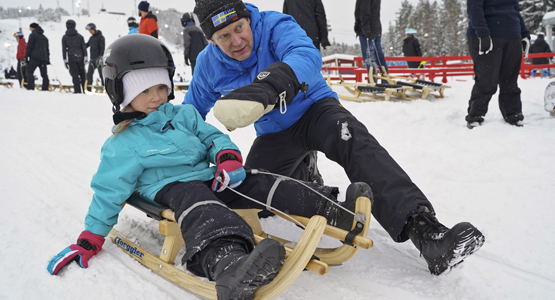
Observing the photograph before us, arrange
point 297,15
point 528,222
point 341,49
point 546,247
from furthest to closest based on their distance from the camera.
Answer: point 341,49, point 297,15, point 528,222, point 546,247

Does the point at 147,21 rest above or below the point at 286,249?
above

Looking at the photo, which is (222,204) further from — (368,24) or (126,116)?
(368,24)

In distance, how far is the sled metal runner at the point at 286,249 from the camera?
4.09ft

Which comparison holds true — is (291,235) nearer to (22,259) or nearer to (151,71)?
(151,71)

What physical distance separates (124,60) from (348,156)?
4.44ft

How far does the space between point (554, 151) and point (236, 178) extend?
2.96 meters

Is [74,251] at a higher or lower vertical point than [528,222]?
higher

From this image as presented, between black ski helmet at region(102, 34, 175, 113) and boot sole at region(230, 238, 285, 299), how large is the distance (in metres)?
1.28

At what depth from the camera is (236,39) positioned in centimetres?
202

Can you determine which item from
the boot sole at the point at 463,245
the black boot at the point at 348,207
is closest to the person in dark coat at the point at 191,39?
the black boot at the point at 348,207

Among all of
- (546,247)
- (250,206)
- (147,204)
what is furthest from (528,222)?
(147,204)

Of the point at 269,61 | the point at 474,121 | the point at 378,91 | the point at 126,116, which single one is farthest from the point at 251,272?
the point at 378,91

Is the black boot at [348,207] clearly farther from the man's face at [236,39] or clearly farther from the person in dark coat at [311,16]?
the person in dark coat at [311,16]

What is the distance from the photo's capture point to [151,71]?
201 centimetres
